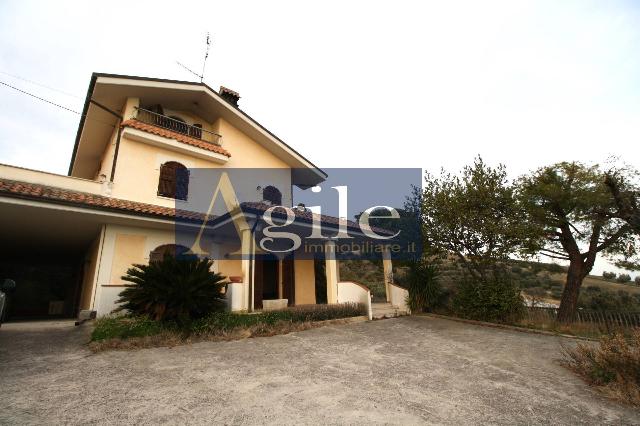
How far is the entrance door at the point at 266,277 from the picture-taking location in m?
11.8

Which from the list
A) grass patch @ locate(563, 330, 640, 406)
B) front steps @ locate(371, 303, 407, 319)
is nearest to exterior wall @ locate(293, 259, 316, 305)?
front steps @ locate(371, 303, 407, 319)

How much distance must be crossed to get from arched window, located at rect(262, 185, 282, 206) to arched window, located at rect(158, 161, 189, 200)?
3.68 meters

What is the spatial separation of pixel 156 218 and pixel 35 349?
4711 millimetres

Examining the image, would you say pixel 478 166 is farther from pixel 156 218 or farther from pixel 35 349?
pixel 35 349

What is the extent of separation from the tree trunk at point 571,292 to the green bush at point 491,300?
4.67 metres

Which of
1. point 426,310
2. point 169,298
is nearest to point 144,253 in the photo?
point 169,298

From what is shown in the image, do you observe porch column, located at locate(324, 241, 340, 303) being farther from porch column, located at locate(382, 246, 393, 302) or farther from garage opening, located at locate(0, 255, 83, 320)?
garage opening, located at locate(0, 255, 83, 320)

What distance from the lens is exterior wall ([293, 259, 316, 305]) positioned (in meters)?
12.5

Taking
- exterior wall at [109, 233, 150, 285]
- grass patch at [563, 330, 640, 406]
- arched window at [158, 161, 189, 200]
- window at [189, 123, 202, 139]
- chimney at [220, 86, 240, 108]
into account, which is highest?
chimney at [220, 86, 240, 108]

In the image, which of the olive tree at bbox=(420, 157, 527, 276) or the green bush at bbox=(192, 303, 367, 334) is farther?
the olive tree at bbox=(420, 157, 527, 276)

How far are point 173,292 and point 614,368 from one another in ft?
26.7

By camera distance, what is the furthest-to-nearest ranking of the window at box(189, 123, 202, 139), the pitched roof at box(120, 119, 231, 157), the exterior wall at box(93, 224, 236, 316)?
the window at box(189, 123, 202, 139), the pitched roof at box(120, 119, 231, 157), the exterior wall at box(93, 224, 236, 316)

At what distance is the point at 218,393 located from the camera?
12.0ft

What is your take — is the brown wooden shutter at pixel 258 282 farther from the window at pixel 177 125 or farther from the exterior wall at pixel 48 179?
the window at pixel 177 125
